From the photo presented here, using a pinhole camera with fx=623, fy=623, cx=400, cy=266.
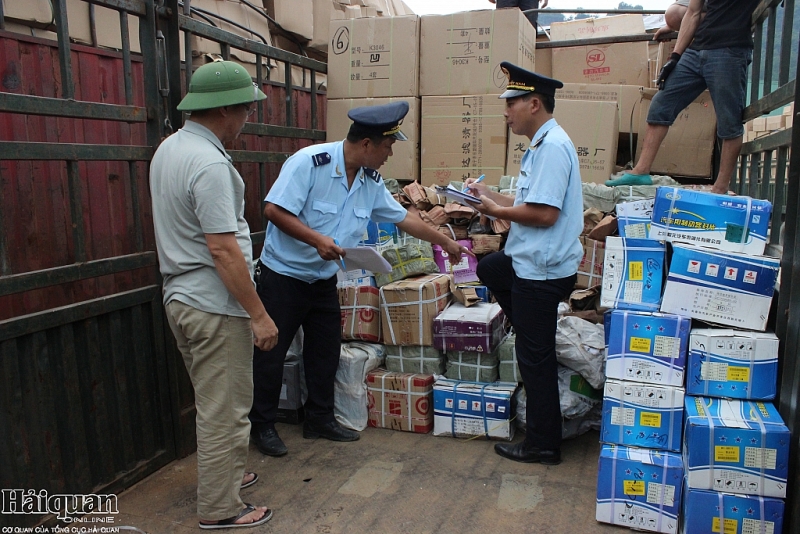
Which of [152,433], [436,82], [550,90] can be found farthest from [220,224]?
[436,82]

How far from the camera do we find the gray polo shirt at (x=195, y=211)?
253 cm

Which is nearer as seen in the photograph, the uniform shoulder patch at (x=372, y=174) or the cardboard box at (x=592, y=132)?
the uniform shoulder patch at (x=372, y=174)

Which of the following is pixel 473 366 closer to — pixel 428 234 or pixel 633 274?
pixel 428 234

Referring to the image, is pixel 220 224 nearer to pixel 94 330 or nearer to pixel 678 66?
pixel 94 330

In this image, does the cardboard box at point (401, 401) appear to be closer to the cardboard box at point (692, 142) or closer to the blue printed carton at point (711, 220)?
the blue printed carton at point (711, 220)

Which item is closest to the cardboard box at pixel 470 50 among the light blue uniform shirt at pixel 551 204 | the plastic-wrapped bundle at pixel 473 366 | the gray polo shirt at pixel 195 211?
the light blue uniform shirt at pixel 551 204

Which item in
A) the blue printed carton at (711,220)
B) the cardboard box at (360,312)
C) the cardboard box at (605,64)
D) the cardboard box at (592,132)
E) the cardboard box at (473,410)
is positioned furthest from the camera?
the cardboard box at (605,64)

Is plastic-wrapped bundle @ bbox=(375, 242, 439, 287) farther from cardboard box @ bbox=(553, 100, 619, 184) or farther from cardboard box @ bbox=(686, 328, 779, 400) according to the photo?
cardboard box @ bbox=(686, 328, 779, 400)

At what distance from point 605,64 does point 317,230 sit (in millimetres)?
3314

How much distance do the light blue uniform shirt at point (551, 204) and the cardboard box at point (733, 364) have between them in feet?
2.51

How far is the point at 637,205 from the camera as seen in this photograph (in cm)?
345

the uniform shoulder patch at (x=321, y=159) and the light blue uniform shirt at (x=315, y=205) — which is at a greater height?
the uniform shoulder patch at (x=321, y=159)

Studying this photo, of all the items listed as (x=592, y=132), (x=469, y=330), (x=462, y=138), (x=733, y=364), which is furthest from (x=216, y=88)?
(x=592, y=132)

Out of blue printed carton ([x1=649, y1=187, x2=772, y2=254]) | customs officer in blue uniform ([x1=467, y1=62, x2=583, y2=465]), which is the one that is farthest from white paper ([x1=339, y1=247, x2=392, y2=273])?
blue printed carton ([x1=649, y1=187, x2=772, y2=254])
